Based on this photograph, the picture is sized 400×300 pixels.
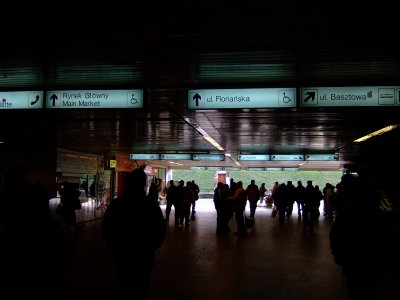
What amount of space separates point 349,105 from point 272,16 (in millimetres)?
3332

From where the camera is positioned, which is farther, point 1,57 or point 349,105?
point 349,105

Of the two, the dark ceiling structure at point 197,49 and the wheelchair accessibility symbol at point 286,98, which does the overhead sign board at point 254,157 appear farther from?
the wheelchair accessibility symbol at point 286,98

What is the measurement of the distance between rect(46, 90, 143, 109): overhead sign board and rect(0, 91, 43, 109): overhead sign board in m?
0.29

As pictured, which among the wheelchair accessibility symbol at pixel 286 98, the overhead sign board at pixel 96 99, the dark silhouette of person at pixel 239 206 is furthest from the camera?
the dark silhouette of person at pixel 239 206

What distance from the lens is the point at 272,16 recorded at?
4.86 meters

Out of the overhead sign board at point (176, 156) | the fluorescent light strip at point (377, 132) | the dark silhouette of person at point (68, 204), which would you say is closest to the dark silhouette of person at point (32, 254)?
the dark silhouette of person at point (68, 204)

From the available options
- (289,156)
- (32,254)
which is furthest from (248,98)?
(289,156)

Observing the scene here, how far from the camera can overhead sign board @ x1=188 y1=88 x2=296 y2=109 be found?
308 inches

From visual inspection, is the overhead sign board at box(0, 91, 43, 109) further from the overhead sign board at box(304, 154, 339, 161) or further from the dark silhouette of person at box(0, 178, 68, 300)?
the overhead sign board at box(304, 154, 339, 161)

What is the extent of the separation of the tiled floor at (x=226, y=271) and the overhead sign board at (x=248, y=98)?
2844 mm

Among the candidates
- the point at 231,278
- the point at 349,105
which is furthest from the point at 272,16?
the point at 231,278

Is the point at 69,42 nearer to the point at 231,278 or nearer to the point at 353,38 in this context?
the point at 353,38

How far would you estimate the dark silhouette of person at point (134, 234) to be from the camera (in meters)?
4.02

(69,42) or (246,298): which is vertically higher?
(69,42)
